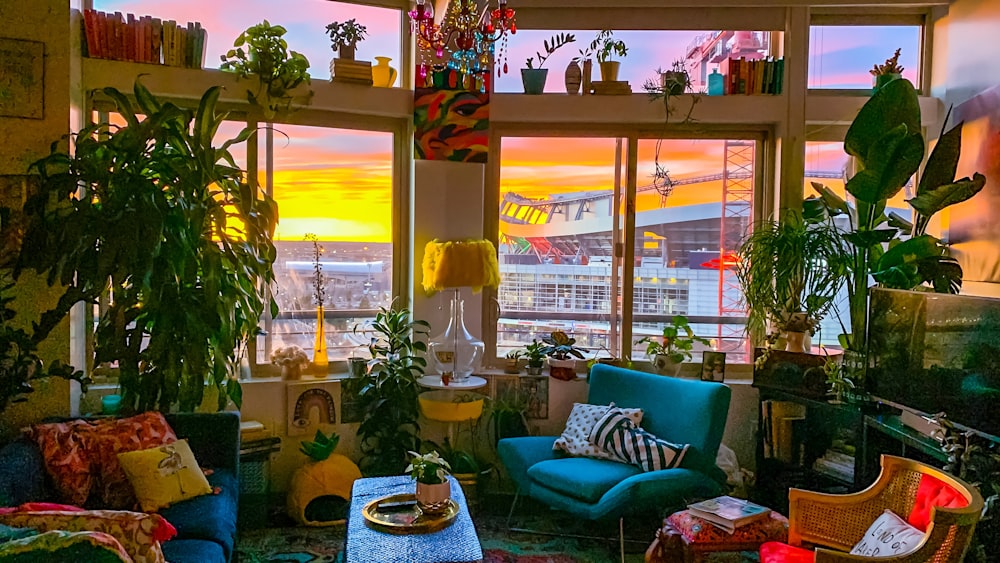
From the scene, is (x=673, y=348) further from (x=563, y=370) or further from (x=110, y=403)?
(x=110, y=403)

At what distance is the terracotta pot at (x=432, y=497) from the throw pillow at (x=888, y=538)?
151 cm

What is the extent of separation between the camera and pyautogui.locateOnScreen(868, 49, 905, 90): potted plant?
13.7 feet

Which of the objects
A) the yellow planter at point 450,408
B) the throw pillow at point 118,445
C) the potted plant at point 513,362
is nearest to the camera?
the throw pillow at point 118,445

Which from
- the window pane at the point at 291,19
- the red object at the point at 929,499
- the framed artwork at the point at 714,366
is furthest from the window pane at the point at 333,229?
the red object at the point at 929,499

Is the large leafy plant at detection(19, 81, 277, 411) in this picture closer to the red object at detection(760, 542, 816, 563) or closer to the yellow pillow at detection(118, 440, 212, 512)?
the yellow pillow at detection(118, 440, 212, 512)

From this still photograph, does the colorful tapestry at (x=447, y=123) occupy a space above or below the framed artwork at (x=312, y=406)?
above

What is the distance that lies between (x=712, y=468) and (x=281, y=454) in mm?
2361

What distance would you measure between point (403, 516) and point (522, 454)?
107 cm

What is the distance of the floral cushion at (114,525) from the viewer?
2.01 metres

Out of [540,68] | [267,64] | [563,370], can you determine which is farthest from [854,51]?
[267,64]

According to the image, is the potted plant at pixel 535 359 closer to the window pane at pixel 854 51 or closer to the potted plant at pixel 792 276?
the potted plant at pixel 792 276

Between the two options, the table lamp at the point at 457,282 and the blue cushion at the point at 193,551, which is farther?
the table lamp at the point at 457,282

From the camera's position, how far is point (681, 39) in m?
4.43

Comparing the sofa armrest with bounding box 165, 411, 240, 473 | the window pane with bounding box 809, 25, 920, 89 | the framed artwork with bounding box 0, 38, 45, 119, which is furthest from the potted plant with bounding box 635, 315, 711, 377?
the framed artwork with bounding box 0, 38, 45, 119
